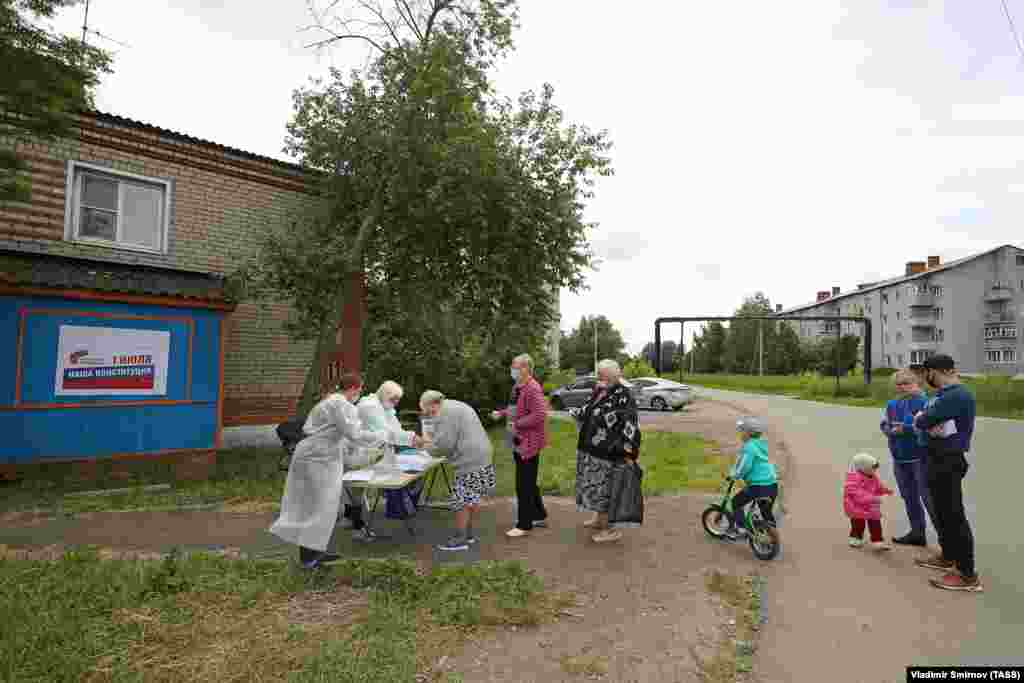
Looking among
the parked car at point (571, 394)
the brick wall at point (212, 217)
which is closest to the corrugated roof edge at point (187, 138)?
the brick wall at point (212, 217)

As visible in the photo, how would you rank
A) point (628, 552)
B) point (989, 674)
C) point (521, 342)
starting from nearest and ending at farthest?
point (989, 674)
point (628, 552)
point (521, 342)

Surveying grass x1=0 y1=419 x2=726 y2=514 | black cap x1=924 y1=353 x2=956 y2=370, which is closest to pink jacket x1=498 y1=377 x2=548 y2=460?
grass x1=0 y1=419 x2=726 y2=514

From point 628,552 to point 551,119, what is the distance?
901 cm

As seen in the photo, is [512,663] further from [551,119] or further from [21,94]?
[551,119]

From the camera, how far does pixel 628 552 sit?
5.51 meters

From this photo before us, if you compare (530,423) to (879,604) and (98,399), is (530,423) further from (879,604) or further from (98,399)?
(98,399)

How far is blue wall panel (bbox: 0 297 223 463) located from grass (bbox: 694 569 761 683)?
8.25 meters

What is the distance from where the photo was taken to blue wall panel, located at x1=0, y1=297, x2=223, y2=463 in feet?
→ 26.6

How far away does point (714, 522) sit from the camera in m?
6.02

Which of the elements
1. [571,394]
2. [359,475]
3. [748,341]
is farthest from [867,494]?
[748,341]

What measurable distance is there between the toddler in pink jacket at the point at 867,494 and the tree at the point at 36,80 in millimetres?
8976

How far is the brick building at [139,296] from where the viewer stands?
325 inches

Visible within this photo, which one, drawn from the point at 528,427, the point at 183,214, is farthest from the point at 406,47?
the point at 528,427

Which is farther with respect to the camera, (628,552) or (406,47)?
(406,47)
